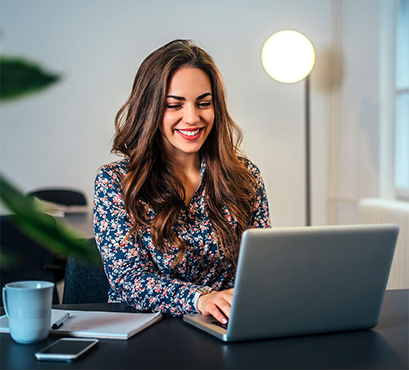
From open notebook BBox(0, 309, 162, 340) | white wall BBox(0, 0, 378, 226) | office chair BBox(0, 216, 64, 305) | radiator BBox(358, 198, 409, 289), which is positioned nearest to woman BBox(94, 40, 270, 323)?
open notebook BBox(0, 309, 162, 340)

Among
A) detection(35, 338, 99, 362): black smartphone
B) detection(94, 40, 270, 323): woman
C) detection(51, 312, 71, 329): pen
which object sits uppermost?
detection(94, 40, 270, 323): woman

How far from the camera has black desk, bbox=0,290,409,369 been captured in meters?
0.80

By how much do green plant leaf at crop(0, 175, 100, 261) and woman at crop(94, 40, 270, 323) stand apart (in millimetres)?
1079

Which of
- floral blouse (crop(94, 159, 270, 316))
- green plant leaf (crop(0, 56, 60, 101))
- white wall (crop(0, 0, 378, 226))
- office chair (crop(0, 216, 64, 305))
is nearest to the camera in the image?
green plant leaf (crop(0, 56, 60, 101))

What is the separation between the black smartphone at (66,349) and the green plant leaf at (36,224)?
65cm

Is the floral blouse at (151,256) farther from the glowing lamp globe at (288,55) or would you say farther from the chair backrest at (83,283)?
the glowing lamp globe at (288,55)

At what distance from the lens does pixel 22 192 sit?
0.21 meters

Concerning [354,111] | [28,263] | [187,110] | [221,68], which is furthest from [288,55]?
[28,263]

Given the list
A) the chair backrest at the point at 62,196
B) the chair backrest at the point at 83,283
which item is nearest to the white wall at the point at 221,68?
the chair backrest at the point at 62,196

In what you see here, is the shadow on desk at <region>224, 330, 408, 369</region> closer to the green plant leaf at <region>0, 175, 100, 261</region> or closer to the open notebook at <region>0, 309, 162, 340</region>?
the open notebook at <region>0, 309, 162, 340</region>

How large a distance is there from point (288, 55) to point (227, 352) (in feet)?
8.43

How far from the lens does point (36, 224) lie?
22 cm

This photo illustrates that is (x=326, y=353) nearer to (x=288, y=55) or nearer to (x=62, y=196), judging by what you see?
(x=288, y=55)

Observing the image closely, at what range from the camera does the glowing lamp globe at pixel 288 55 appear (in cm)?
307
